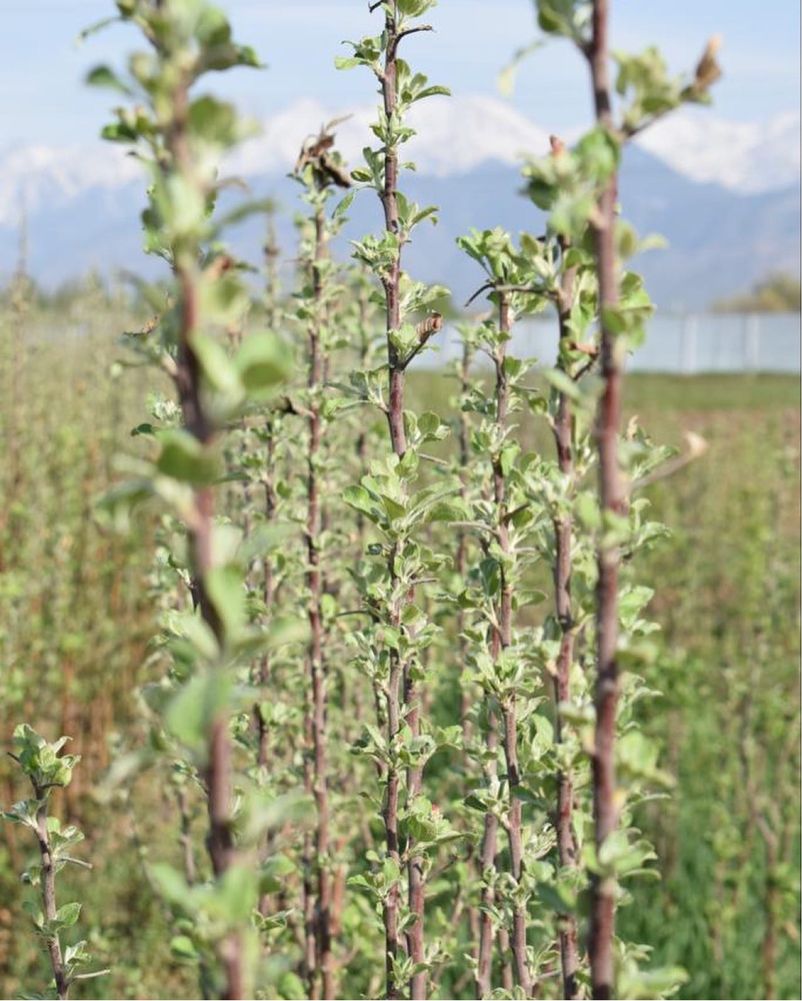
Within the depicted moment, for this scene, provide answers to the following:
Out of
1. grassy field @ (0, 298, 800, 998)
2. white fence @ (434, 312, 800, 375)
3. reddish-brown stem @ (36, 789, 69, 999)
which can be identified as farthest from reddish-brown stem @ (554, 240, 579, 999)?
white fence @ (434, 312, 800, 375)

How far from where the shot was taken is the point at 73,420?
23.7 feet

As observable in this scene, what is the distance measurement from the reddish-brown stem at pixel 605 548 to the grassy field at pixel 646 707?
5.94ft

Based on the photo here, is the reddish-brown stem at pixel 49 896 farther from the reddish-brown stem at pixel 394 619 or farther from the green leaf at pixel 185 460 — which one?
the green leaf at pixel 185 460

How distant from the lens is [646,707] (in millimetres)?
5195

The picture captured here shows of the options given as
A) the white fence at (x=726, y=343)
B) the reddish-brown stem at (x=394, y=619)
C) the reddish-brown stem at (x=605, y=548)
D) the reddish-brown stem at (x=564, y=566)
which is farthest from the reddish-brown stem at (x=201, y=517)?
the white fence at (x=726, y=343)

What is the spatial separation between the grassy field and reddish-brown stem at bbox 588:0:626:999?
71.2 inches

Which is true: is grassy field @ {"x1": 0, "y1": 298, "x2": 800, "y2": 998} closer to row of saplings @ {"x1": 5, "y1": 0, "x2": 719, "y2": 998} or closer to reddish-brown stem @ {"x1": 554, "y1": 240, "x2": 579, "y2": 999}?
row of saplings @ {"x1": 5, "y1": 0, "x2": 719, "y2": 998}

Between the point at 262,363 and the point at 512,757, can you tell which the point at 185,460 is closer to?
the point at 262,363

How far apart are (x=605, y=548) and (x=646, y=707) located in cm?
454

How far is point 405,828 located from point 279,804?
929mm

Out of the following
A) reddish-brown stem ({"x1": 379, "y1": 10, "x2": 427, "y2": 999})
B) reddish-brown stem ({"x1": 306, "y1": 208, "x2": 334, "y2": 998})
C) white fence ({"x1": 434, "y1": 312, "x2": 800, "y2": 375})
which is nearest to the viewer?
reddish-brown stem ({"x1": 379, "y1": 10, "x2": 427, "y2": 999})

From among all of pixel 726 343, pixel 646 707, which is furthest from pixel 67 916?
pixel 726 343

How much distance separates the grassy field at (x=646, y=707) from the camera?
367 cm

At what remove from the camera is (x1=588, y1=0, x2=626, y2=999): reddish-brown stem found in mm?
853
